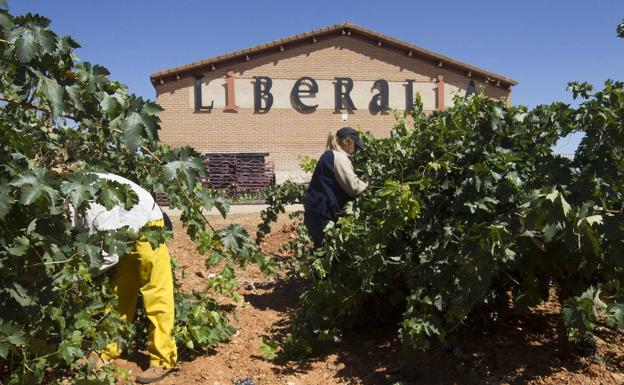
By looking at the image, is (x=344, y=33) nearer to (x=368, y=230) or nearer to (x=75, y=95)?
(x=368, y=230)

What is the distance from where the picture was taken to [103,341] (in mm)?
2939

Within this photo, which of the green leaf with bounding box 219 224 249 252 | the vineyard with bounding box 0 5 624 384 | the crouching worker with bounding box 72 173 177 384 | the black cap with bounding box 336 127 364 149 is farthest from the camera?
the black cap with bounding box 336 127 364 149

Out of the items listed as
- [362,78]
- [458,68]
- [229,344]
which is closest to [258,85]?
[362,78]

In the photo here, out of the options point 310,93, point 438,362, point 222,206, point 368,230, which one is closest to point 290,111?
point 310,93

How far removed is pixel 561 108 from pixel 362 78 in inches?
812

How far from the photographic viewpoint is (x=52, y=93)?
1997mm

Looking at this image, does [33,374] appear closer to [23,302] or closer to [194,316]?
[23,302]

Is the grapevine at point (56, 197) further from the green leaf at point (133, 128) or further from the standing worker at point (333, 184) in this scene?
the standing worker at point (333, 184)

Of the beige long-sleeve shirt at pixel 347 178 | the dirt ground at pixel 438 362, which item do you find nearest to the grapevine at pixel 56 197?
the dirt ground at pixel 438 362

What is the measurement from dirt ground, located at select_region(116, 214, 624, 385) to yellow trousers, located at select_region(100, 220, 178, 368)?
176 mm

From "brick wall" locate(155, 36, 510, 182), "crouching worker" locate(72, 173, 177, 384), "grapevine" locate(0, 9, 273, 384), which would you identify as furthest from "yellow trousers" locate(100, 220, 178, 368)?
"brick wall" locate(155, 36, 510, 182)

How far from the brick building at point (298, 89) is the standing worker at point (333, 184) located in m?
17.9

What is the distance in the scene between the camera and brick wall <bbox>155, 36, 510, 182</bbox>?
22359 mm

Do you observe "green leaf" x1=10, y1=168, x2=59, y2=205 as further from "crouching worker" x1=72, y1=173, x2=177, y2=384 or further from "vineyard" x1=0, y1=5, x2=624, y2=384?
"crouching worker" x1=72, y1=173, x2=177, y2=384
